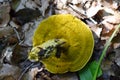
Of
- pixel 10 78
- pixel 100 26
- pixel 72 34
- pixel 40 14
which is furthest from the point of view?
pixel 40 14

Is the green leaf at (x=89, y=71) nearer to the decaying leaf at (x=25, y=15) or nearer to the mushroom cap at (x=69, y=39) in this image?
the mushroom cap at (x=69, y=39)

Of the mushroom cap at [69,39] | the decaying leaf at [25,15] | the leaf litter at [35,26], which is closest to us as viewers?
the mushroom cap at [69,39]

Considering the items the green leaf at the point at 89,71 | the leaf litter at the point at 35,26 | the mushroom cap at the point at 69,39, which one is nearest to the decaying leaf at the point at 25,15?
the leaf litter at the point at 35,26

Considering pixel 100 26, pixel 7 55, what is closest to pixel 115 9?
pixel 100 26

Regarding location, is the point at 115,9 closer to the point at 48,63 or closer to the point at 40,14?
the point at 40,14

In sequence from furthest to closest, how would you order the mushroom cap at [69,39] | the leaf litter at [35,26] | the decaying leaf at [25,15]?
1. the decaying leaf at [25,15]
2. the leaf litter at [35,26]
3. the mushroom cap at [69,39]
